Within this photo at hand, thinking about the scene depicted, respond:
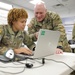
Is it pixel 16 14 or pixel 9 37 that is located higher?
pixel 16 14

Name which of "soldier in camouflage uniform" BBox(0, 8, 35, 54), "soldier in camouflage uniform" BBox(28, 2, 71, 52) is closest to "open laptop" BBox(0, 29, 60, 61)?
"soldier in camouflage uniform" BBox(0, 8, 35, 54)

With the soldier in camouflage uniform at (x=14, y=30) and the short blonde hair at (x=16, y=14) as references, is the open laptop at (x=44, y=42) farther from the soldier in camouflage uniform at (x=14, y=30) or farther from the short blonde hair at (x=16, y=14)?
the short blonde hair at (x=16, y=14)

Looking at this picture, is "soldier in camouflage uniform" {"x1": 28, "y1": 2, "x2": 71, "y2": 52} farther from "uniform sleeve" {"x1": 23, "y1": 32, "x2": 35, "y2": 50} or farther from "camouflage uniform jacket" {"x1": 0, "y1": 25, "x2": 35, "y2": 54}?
"camouflage uniform jacket" {"x1": 0, "y1": 25, "x2": 35, "y2": 54}

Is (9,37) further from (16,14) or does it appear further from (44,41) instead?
(44,41)

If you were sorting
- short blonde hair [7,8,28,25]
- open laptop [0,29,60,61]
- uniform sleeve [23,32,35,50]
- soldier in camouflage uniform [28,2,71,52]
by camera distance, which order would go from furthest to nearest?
soldier in camouflage uniform [28,2,71,52]
uniform sleeve [23,32,35,50]
short blonde hair [7,8,28,25]
open laptop [0,29,60,61]

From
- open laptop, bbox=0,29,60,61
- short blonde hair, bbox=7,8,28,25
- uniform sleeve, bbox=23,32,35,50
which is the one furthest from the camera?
uniform sleeve, bbox=23,32,35,50

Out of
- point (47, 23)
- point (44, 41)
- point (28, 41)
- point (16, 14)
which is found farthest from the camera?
point (47, 23)

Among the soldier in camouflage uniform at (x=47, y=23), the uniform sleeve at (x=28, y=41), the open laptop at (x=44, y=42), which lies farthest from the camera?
the soldier in camouflage uniform at (x=47, y=23)

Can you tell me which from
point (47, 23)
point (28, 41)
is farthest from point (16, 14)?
point (47, 23)

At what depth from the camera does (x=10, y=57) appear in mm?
1130

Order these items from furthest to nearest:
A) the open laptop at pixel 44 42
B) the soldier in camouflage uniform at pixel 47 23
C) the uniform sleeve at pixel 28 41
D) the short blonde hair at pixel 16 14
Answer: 1. the soldier in camouflage uniform at pixel 47 23
2. the uniform sleeve at pixel 28 41
3. the short blonde hair at pixel 16 14
4. the open laptop at pixel 44 42

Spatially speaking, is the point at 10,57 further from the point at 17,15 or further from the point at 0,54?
the point at 17,15

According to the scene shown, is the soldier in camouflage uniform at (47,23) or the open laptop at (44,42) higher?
the soldier in camouflage uniform at (47,23)

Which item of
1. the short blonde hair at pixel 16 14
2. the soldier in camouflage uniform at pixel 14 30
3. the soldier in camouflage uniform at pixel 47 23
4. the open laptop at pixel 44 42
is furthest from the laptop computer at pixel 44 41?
the soldier in camouflage uniform at pixel 47 23
